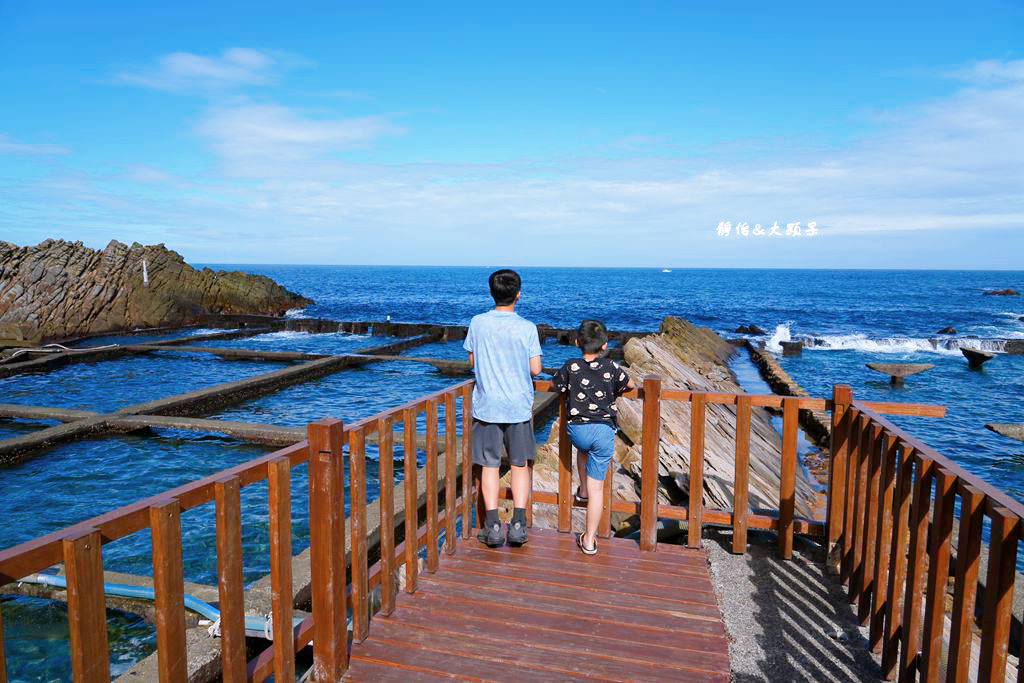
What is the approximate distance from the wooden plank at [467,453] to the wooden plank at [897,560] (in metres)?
2.71

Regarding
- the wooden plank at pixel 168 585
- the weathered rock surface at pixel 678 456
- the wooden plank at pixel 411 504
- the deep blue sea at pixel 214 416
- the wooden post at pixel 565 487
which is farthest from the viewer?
the deep blue sea at pixel 214 416

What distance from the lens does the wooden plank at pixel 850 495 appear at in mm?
4219

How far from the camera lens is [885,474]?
3.49m

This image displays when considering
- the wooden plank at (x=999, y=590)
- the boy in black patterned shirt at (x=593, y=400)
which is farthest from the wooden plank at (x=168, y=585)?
the boy in black patterned shirt at (x=593, y=400)

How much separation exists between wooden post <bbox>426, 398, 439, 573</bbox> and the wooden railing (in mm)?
15

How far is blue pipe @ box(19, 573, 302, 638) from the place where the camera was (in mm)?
4398

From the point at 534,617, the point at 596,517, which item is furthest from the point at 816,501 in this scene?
the point at 534,617

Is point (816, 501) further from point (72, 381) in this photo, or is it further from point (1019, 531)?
point (72, 381)

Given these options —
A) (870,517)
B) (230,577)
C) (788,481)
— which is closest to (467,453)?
(788,481)

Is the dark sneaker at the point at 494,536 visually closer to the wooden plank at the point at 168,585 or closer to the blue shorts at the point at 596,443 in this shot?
the blue shorts at the point at 596,443

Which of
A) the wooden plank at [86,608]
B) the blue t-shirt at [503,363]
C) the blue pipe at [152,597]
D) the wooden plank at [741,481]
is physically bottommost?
the blue pipe at [152,597]

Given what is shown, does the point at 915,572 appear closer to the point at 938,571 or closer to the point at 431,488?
the point at 938,571

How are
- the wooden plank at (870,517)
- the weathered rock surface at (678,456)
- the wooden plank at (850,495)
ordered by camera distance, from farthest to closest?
1. the weathered rock surface at (678,456)
2. the wooden plank at (850,495)
3. the wooden plank at (870,517)

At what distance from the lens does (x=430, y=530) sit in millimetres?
4230
